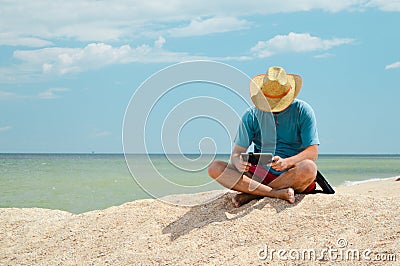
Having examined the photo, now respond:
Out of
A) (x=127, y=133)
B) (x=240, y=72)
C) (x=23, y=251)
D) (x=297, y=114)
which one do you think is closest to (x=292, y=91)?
(x=297, y=114)

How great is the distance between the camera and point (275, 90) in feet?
15.1

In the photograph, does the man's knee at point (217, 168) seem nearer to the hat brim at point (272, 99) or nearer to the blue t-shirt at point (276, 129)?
the blue t-shirt at point (276, 129)

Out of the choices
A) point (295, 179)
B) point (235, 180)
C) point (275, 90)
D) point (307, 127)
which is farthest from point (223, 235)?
point (275, 90)

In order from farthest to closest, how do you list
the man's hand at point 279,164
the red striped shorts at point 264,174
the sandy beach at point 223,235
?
the red striped shorts at point 264,174 < the man's hand at point 279,164 < the sandy beach at point 223,235

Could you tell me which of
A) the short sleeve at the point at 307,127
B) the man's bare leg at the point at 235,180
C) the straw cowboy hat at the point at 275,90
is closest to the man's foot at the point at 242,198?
the man's bare leg at the point at 235,180

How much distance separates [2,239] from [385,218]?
3.81 metres

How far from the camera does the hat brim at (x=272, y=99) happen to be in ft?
15.1

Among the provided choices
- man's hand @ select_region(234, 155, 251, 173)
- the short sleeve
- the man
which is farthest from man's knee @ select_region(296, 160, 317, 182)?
man's hand @ select_region(234, 155, 251, 173)

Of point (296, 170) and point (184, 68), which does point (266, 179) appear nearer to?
point (296, 170)

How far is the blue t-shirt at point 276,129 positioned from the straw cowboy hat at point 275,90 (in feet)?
0.34

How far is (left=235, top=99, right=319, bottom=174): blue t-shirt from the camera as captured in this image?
469 cm

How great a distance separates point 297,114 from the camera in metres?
4.67

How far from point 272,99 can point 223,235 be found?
1.37 m

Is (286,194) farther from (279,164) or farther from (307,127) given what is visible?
(307,127)
